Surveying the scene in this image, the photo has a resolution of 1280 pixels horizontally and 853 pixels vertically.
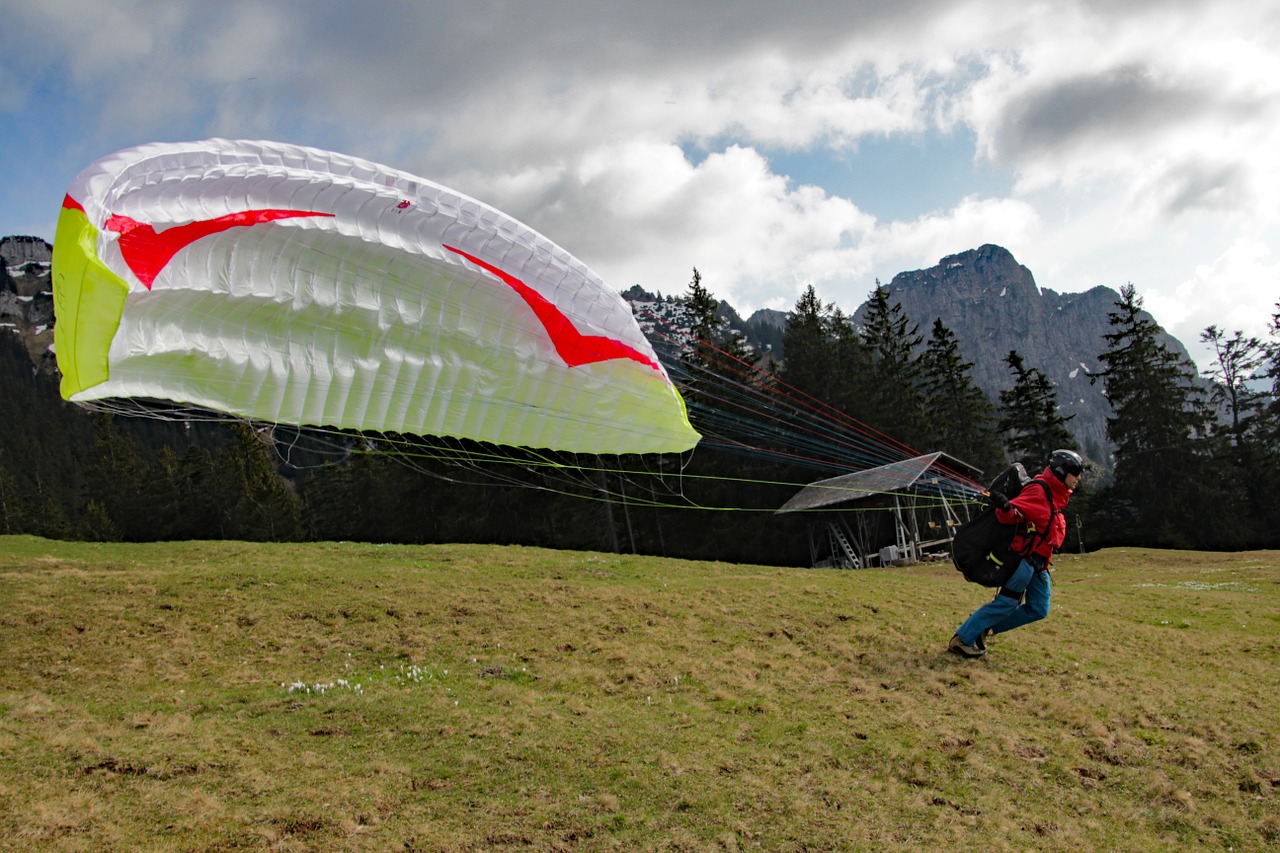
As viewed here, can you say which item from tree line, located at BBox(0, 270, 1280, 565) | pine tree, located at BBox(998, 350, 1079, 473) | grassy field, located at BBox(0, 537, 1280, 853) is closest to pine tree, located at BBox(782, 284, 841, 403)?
tree line, located at BBox(0, 270, 1280, 565)

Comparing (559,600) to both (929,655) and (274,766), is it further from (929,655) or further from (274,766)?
(274,766)

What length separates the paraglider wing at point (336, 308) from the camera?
314 inches

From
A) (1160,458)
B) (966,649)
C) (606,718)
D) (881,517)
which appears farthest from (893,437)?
(606,718)

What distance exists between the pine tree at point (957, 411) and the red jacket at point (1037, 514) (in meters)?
37.1

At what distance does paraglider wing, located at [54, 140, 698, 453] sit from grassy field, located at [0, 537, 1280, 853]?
3030 mm

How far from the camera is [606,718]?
810 centimetres

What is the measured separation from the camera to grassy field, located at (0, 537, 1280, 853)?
5.80 metres

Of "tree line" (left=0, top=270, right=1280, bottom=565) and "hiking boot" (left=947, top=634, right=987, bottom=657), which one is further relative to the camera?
"tree line" (left=0, top=270, right=1280, bottom=565)

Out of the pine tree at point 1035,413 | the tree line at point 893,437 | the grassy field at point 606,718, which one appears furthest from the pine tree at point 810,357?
the grassy field at point 606,718

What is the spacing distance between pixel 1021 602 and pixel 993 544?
98 cm

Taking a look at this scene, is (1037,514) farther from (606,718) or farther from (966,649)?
(606,718)

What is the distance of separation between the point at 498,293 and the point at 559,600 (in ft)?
19.0

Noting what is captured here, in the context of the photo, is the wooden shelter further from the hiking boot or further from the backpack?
the backpack

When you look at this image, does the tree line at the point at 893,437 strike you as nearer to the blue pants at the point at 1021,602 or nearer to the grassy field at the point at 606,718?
the grassy field at the point at 606,718
